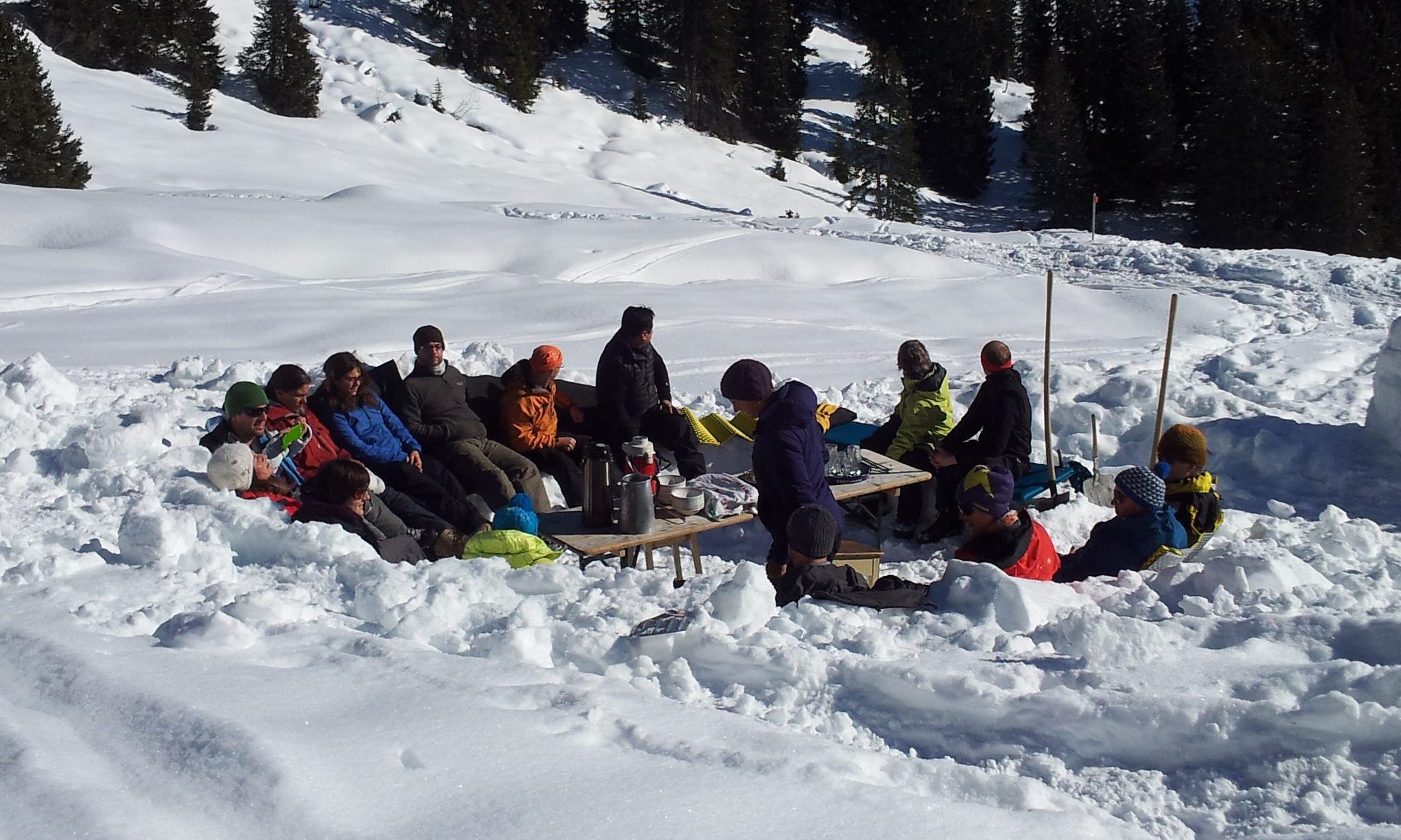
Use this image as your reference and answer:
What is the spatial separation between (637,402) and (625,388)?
121 millimetres

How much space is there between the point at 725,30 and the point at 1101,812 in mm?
41776

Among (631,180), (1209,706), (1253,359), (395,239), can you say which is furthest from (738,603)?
(631,180)

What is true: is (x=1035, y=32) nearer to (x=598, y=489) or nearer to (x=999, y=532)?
(x=999, y=532)

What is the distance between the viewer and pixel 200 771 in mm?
2811

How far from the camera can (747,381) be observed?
518 cm

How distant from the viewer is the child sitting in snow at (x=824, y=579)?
13.9 ft

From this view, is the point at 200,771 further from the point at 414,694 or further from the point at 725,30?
the point at 725,30

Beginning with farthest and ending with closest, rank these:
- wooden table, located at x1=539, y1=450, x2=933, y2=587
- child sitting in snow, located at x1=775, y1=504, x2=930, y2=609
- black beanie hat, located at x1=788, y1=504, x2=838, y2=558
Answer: wooden table, located at x1=539, y1=450, x2=933, y2=587 → black beanie hat, located at x1=788, y1=504, x2=838, y2=558 → child sitting in snow, located at x1=775, y1=504, x2=930, y2=609

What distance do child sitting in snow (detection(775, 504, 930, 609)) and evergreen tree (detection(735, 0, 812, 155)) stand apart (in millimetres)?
40801

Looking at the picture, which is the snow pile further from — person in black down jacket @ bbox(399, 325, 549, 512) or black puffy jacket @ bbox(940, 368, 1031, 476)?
person in black down jacket @ bbox(399, 325, 549, 512)

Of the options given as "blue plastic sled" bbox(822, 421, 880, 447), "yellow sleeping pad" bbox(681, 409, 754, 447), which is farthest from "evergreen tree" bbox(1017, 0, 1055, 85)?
"yellow sleeping pad" bbox(681, 409, 754, 447)

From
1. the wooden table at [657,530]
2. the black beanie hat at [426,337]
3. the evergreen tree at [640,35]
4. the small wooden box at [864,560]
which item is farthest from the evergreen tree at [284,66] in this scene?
the small wooden box at [864,560]

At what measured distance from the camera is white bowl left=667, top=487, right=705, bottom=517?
5500 millimetres

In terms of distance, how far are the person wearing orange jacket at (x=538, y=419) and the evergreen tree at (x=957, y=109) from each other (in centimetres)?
3953
